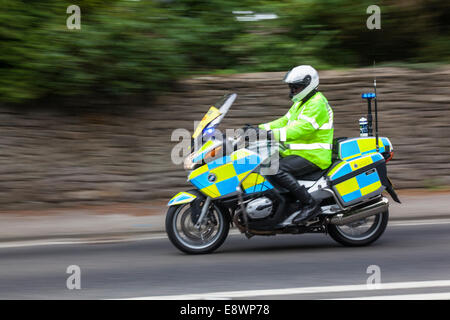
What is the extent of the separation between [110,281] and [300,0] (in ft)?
26.1

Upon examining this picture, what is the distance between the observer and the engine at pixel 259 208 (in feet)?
23.2

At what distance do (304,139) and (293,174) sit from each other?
402 mm

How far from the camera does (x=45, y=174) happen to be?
1055 cm

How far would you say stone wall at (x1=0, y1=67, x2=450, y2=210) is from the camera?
10.6 metres

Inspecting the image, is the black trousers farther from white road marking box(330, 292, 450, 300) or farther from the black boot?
white road marking box(330, 292, 450, 300)

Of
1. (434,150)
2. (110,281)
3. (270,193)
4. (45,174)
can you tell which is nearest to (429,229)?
(270,193)

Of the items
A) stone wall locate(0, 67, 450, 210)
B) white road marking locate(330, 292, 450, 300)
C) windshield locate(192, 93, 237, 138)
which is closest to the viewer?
white road marking locate(330, 292, 450, 300)

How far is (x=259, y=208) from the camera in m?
7.09

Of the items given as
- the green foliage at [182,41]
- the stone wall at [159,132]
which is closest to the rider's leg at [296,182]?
the stone wall at [159,132]

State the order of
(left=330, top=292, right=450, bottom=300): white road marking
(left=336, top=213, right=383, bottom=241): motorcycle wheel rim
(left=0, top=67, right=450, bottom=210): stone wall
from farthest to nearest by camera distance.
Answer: (left=0, top=67, right=450, bottom=210): stone wall
(left=336, top=213, right=383, bottom=241): motorcycle wheel rim
(left=330, top=292, right=450, bottom=300): white road marking

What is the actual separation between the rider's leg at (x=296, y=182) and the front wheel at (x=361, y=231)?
0.49 meters

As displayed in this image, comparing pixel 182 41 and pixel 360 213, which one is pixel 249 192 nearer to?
pixel 360 213

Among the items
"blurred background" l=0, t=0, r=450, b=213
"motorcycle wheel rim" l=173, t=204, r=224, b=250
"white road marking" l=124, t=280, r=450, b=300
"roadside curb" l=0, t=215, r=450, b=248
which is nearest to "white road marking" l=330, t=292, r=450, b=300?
"white road marking" l=124, t=280, r=450, b=300

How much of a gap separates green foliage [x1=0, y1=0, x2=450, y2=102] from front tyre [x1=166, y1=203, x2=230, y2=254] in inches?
167
